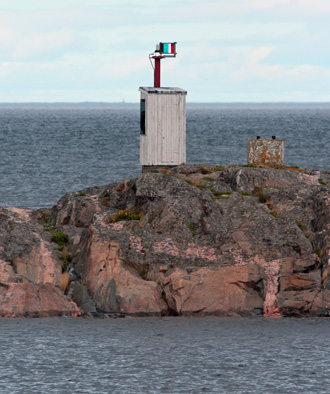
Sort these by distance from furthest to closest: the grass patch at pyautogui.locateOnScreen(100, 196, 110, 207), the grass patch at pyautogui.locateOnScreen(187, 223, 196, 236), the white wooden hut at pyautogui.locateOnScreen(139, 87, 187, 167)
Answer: the white wooden hut at pyautogui.locateOnScreen(139, 87, 187, 167) → the grass patch at pyautogui.locateOnScreen(100, 196, 110, 207) → the grass patch at pyautogui.locateOnScreen(187, 223, 196, 236)

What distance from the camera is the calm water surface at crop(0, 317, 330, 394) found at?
14.0 meters

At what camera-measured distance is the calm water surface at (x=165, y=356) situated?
1402 cm

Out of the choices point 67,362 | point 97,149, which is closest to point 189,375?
point 67,362

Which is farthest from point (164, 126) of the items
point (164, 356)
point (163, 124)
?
point (164, 356)

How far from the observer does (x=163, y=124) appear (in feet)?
86.4

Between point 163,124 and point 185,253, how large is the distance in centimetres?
812

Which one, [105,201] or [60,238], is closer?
[60,238]

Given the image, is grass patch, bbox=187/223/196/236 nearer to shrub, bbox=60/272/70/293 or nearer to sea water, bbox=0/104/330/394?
sea water, bbox=0/104/330/394

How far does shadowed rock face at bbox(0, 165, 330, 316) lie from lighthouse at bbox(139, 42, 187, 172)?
12.2 feet
